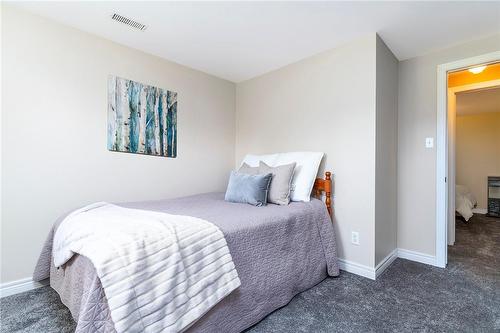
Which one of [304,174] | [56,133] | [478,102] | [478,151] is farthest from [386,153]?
[478,151]

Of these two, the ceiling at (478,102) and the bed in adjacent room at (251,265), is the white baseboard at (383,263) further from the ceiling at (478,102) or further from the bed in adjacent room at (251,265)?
the ceiling at (478,102)

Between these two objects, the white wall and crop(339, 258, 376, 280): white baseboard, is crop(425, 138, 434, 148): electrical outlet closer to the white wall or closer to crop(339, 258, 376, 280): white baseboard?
the white wall

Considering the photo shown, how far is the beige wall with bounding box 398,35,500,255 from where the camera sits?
2.59 m

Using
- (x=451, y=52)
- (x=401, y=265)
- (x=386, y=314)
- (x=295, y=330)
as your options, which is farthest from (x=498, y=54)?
(x=295, y=330)

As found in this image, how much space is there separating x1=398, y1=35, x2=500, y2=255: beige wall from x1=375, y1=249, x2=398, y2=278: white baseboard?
16 centimetres

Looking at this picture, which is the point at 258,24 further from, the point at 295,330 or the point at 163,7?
the point at 295,330

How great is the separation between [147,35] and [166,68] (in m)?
0.52

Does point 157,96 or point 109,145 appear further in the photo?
point 157,96

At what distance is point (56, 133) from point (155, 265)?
1.70 m

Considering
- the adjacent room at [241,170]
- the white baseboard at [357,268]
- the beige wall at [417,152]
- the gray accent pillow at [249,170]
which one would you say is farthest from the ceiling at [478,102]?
the gray accent pillow at [249,170]

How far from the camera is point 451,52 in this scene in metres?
2.50

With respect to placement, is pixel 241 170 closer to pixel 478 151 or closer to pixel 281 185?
pixel 281 185

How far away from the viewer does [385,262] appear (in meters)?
2.44

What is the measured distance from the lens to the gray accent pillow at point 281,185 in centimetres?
230
